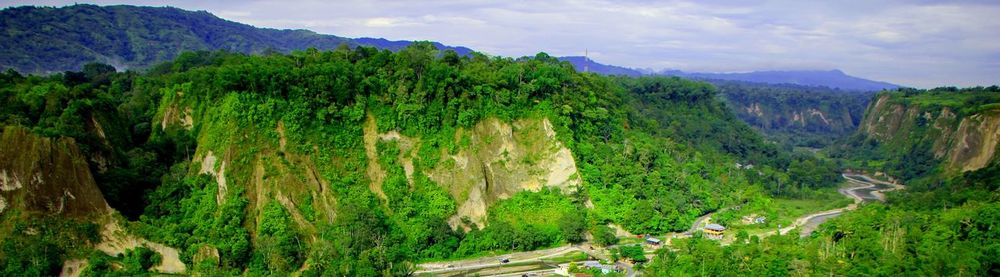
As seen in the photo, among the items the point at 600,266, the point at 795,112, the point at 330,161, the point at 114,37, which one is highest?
the point at 114,37

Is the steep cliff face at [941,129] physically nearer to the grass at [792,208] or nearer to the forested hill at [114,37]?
the grass at [792,208]

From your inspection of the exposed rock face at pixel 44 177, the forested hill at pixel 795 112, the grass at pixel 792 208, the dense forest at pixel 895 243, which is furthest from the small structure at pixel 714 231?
the forested hill at pixel 795 112

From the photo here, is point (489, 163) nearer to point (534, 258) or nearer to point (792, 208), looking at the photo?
point (534, 258)

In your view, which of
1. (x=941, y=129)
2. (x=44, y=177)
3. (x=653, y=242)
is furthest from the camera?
(x=941, y=129)

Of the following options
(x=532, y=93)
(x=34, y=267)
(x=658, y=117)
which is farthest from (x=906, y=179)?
(x=34, y=267)

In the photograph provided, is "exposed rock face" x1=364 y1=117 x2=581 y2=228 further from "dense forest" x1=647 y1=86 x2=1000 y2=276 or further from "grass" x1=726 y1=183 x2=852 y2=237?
"grass" x1=726 y1=183 x2=852 y2=237

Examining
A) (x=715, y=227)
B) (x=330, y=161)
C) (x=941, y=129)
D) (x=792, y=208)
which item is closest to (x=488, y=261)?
(x=330, y=161)
